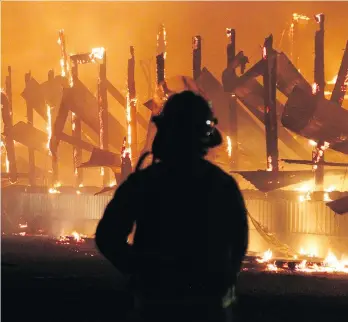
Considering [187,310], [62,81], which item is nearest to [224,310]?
[187,310]

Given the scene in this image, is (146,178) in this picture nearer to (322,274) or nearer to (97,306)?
(97,306)

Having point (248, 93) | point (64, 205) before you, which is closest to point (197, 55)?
point (248, 93)

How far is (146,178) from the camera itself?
2.44 metres

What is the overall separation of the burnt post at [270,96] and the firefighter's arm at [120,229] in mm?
16707

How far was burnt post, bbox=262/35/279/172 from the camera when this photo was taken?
18.4 m

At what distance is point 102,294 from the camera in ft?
29.8

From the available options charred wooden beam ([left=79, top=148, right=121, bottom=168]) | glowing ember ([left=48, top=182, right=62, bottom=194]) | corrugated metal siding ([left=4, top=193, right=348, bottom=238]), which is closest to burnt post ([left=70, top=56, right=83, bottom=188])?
glowing ember ([left=48, top=182, right=62, bottom=194])

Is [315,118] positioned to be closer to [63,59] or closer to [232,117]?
[232,117]

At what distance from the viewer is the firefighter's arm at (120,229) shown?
95.3 inches

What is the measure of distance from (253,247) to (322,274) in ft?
23.3

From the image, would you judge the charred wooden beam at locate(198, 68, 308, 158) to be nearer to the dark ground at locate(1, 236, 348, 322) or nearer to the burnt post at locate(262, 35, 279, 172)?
the burnt post at locate(262, 35, 279, 172)

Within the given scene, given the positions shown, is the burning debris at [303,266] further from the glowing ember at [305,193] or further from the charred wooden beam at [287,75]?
the charred wooden beam at [287,75]

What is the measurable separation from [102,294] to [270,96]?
11.5 metres

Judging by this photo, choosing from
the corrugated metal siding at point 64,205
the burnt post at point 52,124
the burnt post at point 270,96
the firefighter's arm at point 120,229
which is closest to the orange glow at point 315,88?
the burnt post at point 270,96
